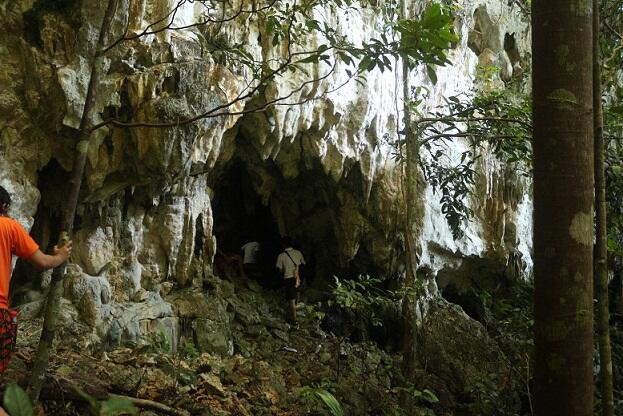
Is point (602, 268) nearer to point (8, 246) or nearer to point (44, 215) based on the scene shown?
A: point (8, 246)

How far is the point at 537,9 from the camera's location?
1609 millimetres

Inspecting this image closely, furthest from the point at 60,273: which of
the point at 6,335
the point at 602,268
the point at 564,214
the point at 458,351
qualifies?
the point at 458,351

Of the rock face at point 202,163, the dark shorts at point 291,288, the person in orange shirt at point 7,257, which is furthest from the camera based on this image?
the dark shorts at point 291,288

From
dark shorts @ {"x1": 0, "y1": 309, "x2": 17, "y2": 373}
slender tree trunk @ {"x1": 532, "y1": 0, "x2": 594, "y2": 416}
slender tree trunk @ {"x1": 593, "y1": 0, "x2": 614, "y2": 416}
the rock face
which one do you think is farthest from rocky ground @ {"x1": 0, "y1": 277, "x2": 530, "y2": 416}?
slender tree trunk @ {"x1": 532, "y1": 0, "x2": 594, "y2": 416}

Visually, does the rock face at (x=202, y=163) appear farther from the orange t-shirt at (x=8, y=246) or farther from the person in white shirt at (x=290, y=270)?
the orange t-shirt at (x=8, y=246)

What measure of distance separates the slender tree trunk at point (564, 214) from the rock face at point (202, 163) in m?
1.64

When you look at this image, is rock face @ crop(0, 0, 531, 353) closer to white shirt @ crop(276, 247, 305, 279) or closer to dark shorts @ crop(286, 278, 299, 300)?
dark shorts @ crop(286, 278, 299, 300)

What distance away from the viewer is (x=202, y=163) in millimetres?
6285

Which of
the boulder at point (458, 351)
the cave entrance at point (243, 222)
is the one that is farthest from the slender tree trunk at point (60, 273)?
the cave entrance at point (243, 222)

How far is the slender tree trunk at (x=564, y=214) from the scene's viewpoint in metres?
1.48

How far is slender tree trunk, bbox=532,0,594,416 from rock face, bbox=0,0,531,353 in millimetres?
1635

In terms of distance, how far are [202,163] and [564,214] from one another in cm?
526

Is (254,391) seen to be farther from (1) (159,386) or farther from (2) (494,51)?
(2) (494,51)

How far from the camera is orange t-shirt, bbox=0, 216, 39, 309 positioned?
2721mm
